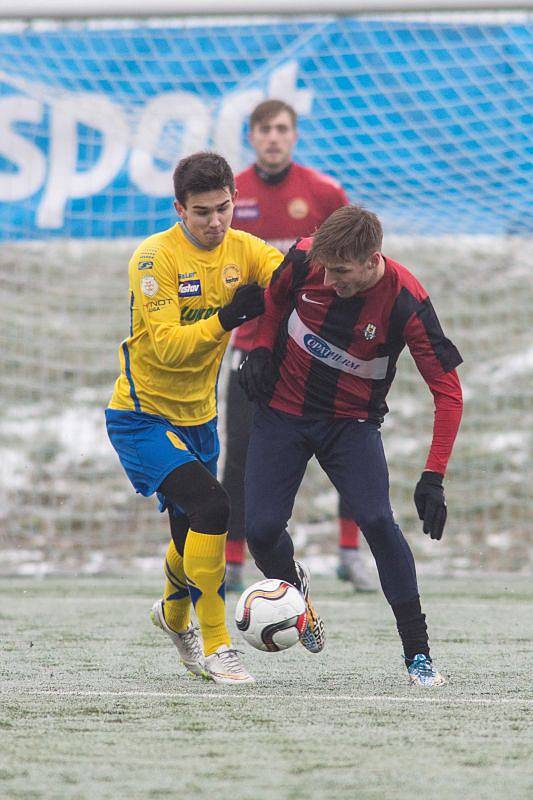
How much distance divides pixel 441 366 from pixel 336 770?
147cm

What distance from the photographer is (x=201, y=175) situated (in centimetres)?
389

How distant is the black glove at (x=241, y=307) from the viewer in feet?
12.6

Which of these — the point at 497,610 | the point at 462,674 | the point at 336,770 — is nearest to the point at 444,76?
the point at 497,610

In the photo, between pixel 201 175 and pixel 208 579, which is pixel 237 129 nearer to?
pixel 201 175

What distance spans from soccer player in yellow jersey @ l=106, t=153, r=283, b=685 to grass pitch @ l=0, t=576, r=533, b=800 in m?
0.25

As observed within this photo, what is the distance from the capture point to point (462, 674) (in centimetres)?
415

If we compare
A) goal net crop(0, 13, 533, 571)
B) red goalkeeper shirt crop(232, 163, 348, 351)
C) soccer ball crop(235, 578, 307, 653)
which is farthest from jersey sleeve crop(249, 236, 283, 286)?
goal net crop(0, 13, 533, 571)

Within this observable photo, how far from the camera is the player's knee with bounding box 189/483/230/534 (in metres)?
3.92

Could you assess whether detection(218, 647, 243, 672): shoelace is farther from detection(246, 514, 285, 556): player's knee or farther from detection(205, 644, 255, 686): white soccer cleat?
detection(246, 514, 285, 556): player's knee

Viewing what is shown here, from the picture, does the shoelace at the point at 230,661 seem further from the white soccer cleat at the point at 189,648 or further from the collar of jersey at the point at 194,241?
the collar of jersey at the point at 194,241

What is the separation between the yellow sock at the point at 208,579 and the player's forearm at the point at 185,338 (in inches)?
20.5

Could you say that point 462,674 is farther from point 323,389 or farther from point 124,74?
point 124,74

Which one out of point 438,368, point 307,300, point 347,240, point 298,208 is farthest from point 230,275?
point 298,208

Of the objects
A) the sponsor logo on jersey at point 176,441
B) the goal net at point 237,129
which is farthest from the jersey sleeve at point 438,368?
the goal net at point 237,129
